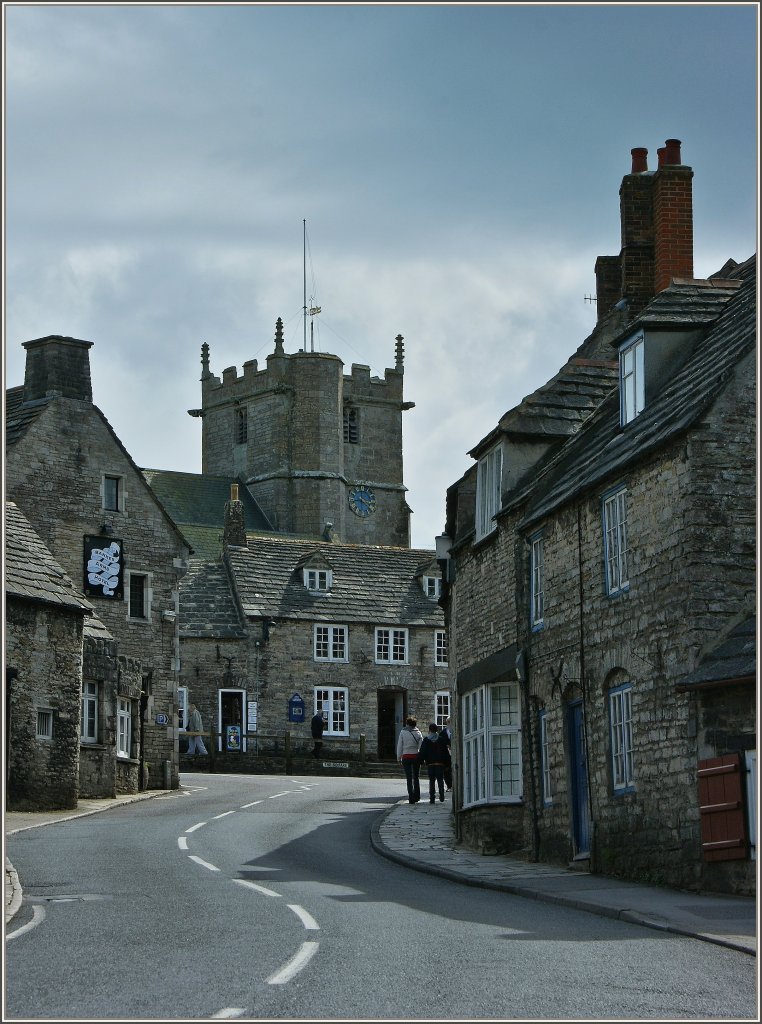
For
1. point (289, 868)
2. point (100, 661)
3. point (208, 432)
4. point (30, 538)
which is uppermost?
point (208, 432)

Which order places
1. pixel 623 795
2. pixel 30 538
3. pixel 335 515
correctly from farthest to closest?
pixel 335 515, pixel 30 538, pixel 623 795

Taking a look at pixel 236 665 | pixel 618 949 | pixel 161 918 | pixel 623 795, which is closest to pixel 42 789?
pixel 623 795

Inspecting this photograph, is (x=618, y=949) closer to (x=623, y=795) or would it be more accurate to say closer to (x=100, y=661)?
(x=623, y=795)

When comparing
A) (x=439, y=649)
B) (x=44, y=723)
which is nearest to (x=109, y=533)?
(x=44, y=723)

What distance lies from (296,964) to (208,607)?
4885 cm

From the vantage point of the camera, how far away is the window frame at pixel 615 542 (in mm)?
20719

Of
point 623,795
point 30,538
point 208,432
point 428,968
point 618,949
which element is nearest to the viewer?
point 428,968

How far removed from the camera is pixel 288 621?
2387 inches

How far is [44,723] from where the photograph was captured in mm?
31703

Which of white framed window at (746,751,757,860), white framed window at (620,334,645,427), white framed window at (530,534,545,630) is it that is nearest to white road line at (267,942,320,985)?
white framed window at (746,751,757,860)

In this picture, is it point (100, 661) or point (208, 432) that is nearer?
point (100, 661)

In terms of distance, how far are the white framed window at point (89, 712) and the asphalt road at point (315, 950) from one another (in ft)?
45.4

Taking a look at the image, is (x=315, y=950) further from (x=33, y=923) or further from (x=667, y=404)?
(x=667, y=404)

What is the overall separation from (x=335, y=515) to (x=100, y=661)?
7199 cm
